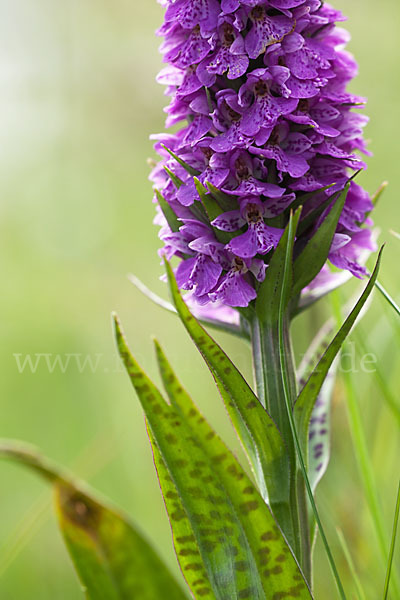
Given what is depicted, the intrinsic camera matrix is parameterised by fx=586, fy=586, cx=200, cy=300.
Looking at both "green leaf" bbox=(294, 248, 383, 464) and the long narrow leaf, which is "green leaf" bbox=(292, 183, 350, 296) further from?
the long narrow leaf

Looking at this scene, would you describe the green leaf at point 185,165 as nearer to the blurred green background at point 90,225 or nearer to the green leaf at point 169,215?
the green leaf at point 169,215

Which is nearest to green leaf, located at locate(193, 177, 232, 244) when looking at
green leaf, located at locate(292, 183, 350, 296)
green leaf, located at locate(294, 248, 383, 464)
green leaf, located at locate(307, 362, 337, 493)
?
green leaf, located at locate(292, 183, 350, 296)

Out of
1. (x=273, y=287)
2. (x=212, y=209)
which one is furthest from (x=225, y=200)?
(x=273, y=287)

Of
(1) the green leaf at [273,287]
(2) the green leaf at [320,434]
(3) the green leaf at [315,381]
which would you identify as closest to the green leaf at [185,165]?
(1) the green leaf at [273,287]

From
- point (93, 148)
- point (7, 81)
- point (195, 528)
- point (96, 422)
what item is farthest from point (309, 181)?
point (93, 148)

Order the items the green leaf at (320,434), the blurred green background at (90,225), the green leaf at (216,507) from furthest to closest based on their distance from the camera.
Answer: the blurred green background at (90,225) → the green leaf at (320,434) → the green leaf at (216,507)

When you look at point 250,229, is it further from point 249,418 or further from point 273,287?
point 249,418
